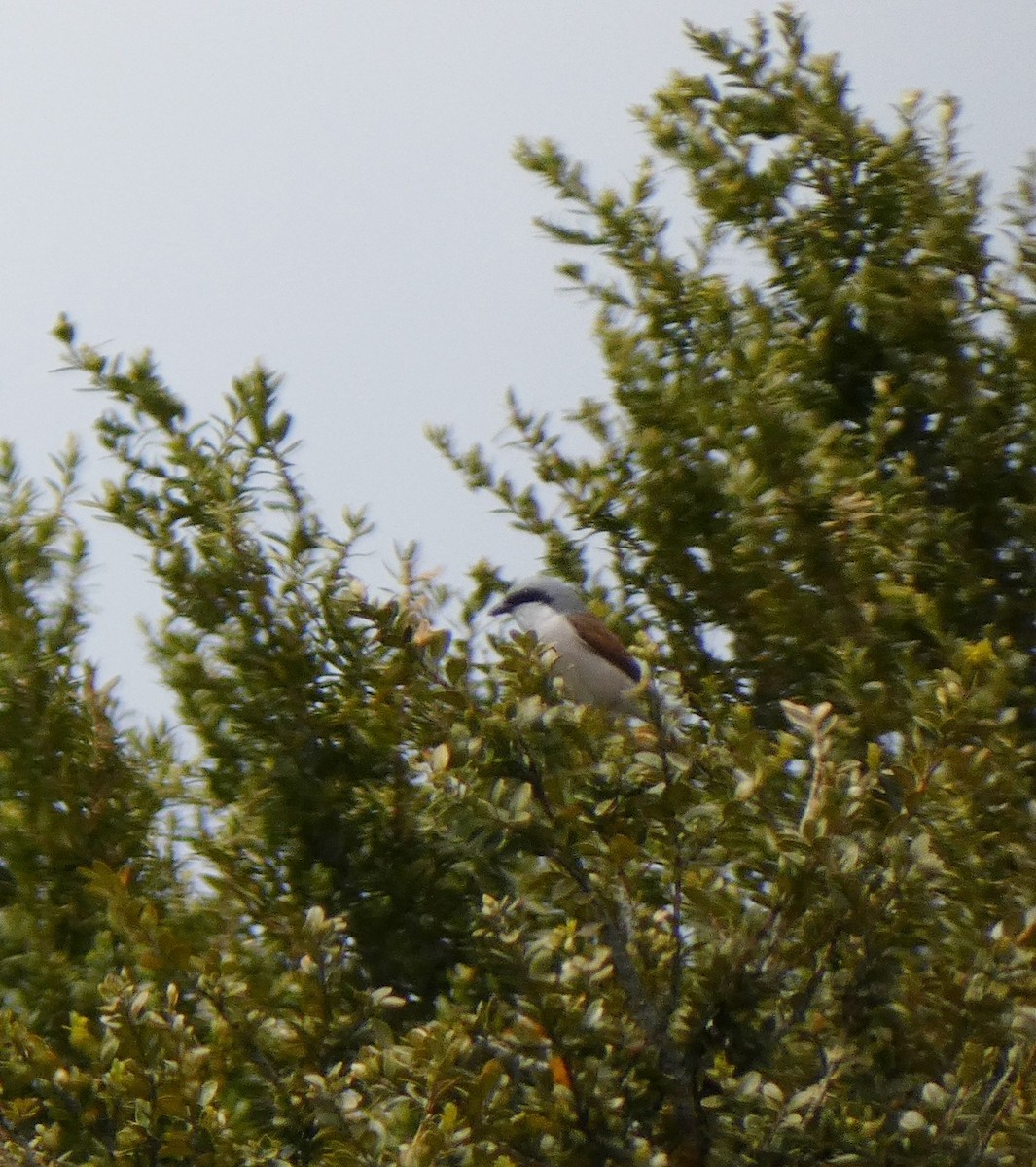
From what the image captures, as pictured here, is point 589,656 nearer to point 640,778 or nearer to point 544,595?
point 544,595

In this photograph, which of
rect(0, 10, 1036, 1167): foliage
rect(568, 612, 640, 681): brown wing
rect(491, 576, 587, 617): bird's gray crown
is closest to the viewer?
rect(0, 10, 1036, 1167): foliage

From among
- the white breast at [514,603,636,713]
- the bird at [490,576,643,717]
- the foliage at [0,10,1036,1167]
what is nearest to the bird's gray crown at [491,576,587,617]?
the bird at [490,576,643,717]

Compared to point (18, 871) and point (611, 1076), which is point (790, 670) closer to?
point (611, 1076)

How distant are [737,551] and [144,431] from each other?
6.24 feet

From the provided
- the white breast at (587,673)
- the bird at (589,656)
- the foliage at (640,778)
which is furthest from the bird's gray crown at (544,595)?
the foliage at (640,778)

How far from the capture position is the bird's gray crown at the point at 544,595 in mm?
7121

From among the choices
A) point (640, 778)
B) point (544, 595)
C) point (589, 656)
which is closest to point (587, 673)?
point (589, 656)

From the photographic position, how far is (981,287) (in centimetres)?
489

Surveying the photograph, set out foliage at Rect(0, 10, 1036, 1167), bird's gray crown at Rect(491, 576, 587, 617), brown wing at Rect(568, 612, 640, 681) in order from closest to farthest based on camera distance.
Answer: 1. foliage at Rect(0, 10, 1036, 1167)
2. brown wing at Rect(568, 612, 640, 681)
3. bird's gray crown at Rect(491, 576, 587, 617)

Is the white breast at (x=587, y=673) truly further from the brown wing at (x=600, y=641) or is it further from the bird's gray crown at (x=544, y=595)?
the bird's gray crown at (x=544, y=595)

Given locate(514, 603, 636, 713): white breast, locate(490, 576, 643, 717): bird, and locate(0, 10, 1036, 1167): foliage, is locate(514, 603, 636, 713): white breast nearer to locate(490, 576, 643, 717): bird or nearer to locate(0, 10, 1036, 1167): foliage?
locate(490, 576, 643, 717): bird

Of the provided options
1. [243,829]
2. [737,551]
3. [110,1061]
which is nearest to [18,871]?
[243,829]

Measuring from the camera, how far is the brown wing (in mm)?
6430

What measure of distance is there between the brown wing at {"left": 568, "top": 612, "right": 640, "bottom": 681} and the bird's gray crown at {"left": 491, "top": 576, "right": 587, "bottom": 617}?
15.1 inches
